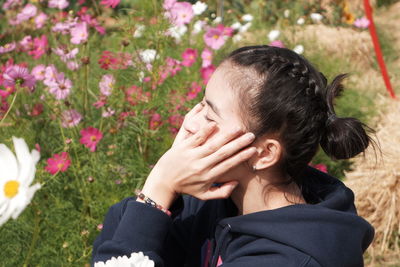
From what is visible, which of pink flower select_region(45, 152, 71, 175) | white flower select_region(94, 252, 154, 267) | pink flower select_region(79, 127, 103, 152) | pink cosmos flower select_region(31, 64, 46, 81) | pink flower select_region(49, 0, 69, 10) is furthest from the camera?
pink flower select_region(49, 0, 69, 10)

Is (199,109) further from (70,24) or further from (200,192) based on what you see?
(70,24)

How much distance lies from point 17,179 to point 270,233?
594 mm

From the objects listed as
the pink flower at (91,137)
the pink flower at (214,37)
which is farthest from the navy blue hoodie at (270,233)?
the pink flower at (214,37)

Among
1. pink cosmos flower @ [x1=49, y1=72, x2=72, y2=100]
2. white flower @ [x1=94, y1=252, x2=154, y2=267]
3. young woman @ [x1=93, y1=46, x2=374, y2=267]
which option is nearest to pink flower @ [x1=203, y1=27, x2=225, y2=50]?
pink cosmos flower @ [x1=49, y1=72, x2=72, y2=100]

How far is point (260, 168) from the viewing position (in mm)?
1271

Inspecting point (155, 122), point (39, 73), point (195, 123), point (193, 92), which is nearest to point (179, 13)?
point (193, 92)

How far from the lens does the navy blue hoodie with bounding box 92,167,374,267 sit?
1.18 m

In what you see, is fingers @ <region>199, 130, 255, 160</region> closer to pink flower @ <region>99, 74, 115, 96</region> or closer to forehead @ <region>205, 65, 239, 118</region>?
forehead @ <region>205, 65, 239, 118</region>

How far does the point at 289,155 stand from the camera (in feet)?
4.17

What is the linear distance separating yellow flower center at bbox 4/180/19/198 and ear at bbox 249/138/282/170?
596 mm

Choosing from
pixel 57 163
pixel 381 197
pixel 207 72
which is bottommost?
pixel 381 197

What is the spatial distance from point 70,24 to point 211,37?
0.60 metres

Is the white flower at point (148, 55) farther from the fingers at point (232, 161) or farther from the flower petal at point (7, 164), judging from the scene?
the flower petal at point (7, 164)

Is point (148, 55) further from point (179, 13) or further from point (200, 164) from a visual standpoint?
point (200, 164)
